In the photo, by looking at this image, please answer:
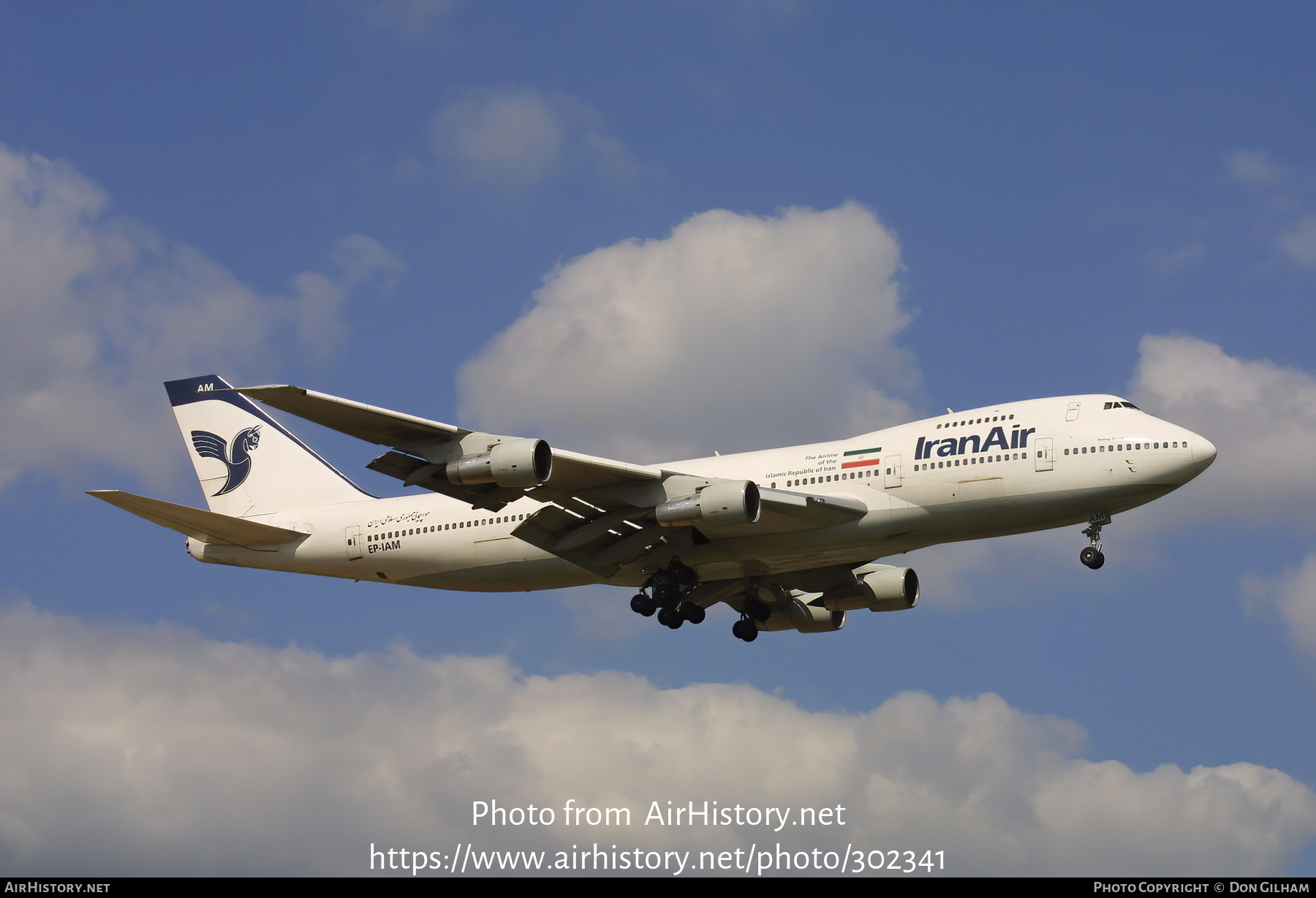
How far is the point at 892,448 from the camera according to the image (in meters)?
38.4

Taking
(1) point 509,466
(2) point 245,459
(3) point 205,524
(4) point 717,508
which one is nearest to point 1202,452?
(4) point 717,508

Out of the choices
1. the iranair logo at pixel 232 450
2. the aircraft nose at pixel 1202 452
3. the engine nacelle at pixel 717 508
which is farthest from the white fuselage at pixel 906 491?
the iranair logo at pixel 232 450

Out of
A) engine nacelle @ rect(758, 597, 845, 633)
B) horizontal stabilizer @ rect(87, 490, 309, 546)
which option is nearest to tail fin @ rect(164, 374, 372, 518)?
horizontal stabilizer @ rect(87, 490, 309, 546)

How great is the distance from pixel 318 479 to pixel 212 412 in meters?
5.82

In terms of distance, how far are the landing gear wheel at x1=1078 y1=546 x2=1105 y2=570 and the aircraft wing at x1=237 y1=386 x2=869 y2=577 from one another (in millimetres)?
6060

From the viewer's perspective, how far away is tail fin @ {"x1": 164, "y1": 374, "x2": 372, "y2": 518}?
48.2m

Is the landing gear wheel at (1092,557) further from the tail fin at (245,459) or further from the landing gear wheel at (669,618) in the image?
the tail fin at (245,459)

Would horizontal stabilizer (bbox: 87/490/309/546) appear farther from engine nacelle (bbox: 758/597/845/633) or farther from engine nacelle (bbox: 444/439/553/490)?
engine nacelle (bbox: 758/597/845/633)

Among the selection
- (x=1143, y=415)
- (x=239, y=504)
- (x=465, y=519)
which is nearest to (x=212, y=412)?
(x=239, y=504)

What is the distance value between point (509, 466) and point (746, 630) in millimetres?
13808

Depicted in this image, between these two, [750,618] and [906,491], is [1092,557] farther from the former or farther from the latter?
[750,618]
